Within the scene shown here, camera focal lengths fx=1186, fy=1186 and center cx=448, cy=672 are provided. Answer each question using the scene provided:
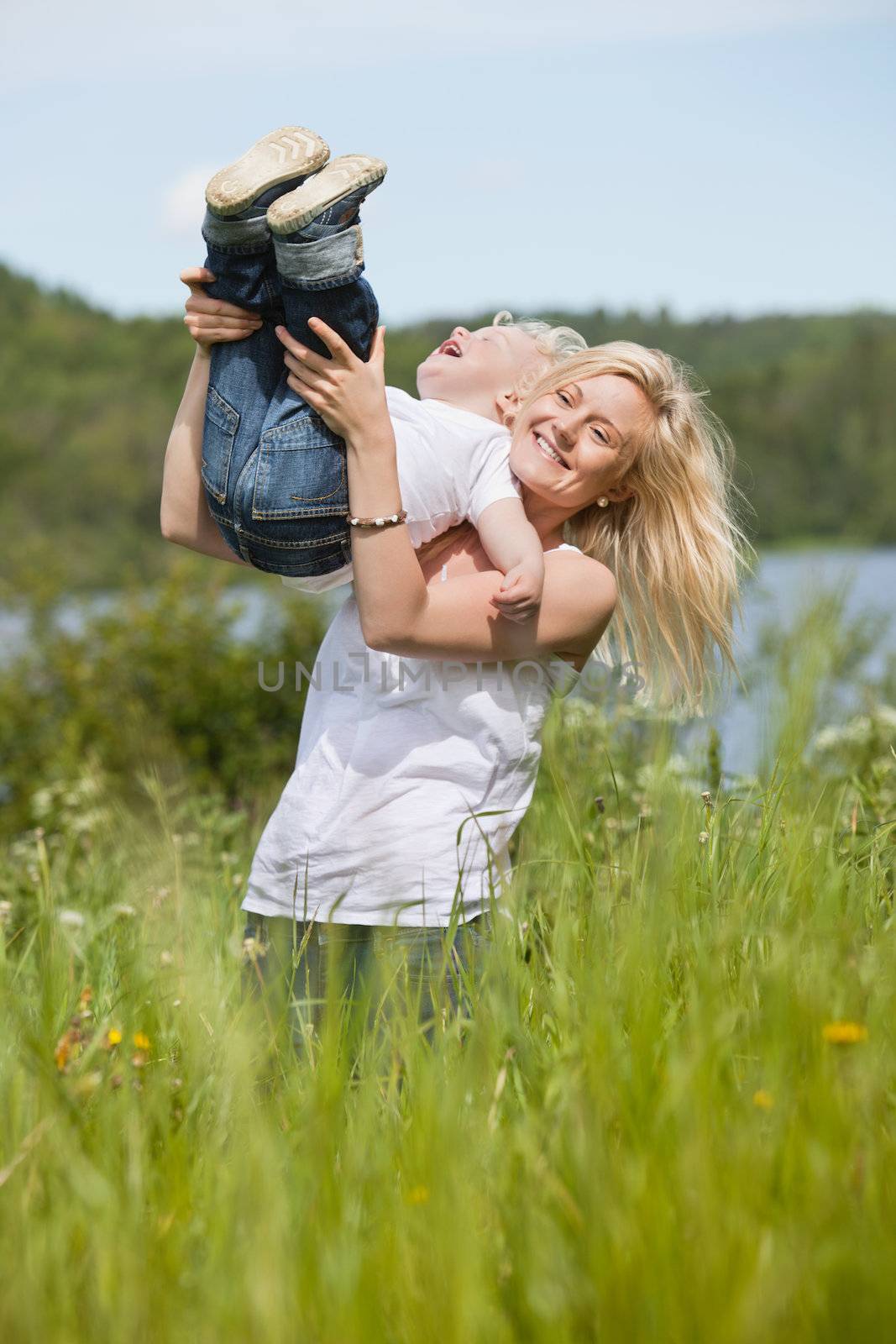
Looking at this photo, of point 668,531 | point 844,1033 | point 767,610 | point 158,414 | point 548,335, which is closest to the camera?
point 844,1033

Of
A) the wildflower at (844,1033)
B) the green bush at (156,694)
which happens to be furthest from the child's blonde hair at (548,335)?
A: the green bush at (156,694)

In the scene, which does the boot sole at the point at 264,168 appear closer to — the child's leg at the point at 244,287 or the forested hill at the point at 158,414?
the child's leg at the point at 244,287

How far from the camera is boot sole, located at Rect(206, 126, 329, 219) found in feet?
5.93

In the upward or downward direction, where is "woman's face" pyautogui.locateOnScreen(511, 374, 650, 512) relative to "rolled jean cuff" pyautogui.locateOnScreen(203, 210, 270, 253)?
downward

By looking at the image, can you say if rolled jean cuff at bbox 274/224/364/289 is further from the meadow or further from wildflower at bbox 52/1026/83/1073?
wildflower at bbox 52/1026/83/1073

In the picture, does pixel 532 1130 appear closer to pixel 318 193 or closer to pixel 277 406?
pixel 277 406

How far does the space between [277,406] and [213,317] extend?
0.59ft

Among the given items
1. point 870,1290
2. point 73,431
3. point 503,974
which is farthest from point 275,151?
point 73,431

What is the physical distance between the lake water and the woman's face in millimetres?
483

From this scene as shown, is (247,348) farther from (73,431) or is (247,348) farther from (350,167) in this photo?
(73,431)

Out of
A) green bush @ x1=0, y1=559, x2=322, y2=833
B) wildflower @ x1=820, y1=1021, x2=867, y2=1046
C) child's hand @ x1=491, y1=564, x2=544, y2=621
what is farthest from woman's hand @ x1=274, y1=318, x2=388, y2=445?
green bush @ x1=0, y1=559, x2=322, y2=833

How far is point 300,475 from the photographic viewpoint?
6.32 ft

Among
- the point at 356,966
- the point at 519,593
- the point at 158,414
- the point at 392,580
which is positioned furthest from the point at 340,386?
the point at 158,414

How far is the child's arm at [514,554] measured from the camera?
189 cm
